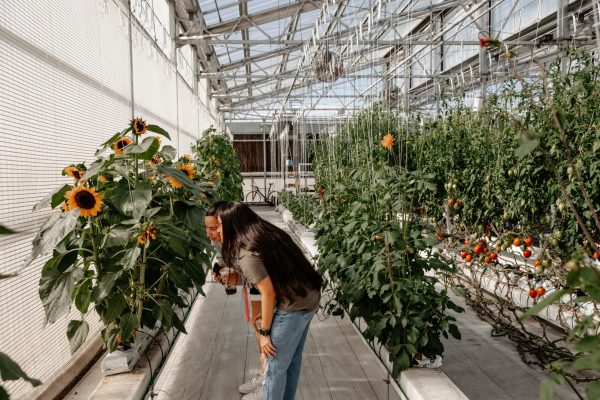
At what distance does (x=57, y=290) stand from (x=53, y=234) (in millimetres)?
217

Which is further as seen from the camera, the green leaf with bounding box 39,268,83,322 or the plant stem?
the plant stem

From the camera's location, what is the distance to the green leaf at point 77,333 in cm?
180

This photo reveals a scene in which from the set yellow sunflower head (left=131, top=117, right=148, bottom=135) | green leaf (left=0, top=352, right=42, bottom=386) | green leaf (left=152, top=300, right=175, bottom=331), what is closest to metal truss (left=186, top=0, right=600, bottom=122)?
yellow sunflower head (left=131, top=117, right=148, bottom=135)

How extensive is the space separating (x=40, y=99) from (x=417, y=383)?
6.68ft

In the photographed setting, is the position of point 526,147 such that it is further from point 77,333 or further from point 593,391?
point 77,333

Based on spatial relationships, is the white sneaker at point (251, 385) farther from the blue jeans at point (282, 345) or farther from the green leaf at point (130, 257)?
the green leaf at point (130, 257)

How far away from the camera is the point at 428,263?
236 centimetres

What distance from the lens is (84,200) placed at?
1.68 m

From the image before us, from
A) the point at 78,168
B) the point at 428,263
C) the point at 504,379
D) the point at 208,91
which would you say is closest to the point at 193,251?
the point at 78,168

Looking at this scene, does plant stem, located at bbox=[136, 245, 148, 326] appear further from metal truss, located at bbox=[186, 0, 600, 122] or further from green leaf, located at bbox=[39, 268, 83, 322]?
metal truss, located at bbox=[186, 0, 600, 122]

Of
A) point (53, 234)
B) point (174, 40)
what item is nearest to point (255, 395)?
point (53, 234)

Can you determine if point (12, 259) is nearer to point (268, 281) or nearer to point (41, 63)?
point (41, 63)

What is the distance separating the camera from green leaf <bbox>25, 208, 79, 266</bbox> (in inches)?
64.3

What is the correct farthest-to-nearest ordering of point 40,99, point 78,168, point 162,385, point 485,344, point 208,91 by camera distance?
point 208,91, point 485,344, point 162,385, point 40,99, point 78,168
